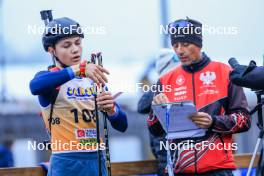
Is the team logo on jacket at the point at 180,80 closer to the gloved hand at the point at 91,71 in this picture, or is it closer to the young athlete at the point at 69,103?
the young athlete at the point at 69,103

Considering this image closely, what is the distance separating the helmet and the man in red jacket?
878 millimetres

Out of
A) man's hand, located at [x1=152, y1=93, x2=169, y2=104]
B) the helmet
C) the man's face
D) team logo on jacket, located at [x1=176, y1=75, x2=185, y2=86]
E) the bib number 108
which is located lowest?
the bib number 108

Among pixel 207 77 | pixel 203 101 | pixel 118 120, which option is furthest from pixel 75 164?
pixel 207 77

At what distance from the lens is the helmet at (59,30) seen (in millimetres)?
6207

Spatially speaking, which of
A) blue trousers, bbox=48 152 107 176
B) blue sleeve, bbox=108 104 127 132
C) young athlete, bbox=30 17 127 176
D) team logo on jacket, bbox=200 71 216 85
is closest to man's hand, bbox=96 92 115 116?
young athlete, bbox=30 17 127 176

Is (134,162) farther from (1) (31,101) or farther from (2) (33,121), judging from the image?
(1) (31,101)

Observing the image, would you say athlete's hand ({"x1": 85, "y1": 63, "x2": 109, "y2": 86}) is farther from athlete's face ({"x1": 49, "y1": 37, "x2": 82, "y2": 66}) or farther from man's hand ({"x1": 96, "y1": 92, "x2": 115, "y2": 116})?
athlete's face ({"x1": 49, "y1": 37, "x2": 82, "y2": 66})

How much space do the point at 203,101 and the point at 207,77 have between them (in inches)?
8.8

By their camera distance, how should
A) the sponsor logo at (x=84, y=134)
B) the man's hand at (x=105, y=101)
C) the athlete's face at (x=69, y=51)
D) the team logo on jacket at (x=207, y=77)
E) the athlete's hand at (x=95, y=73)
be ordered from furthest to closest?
the team logo on jacket at (x=207, y=77)
the athlete's face at (x=69, y=51)
the sponsor logo at (x=84, y=134)
the man's hand at (x=105, y=101)
the athlete's hand at (x=95, y=73)

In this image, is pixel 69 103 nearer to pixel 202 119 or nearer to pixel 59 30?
pixel 59 30

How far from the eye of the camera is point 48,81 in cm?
588

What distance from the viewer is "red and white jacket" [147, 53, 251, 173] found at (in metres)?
6.28

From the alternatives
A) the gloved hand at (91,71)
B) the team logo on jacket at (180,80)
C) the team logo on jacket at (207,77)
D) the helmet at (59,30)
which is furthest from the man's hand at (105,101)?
the team logo on jacket at (207,77)

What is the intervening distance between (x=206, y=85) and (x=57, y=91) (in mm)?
1290
